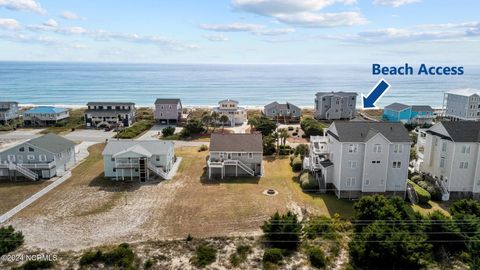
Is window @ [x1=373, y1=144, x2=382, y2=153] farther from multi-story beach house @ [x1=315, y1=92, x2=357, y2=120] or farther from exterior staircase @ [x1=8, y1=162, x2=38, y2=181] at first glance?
multi-story beach house @ [x1=315, y1=92, x2=357, y2=120]

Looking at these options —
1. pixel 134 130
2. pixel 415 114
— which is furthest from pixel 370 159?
pixel 415 114

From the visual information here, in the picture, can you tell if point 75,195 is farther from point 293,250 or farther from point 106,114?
point 106,114

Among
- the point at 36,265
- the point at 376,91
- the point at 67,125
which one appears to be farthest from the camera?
the point at 67,125

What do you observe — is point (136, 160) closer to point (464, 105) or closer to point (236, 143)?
point (236, 143)

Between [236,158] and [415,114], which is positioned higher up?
[415,114]

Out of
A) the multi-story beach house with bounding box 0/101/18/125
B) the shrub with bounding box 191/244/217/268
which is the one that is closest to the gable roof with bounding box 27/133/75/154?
the shrub with bounding box 191/244/217/268

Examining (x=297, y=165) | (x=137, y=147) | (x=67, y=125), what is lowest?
(x=297, y=165)

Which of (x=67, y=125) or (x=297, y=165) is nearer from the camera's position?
(x=297, y=165)

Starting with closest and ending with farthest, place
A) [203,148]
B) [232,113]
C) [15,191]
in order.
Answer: [15,191]
[203,148]
[232,113]
